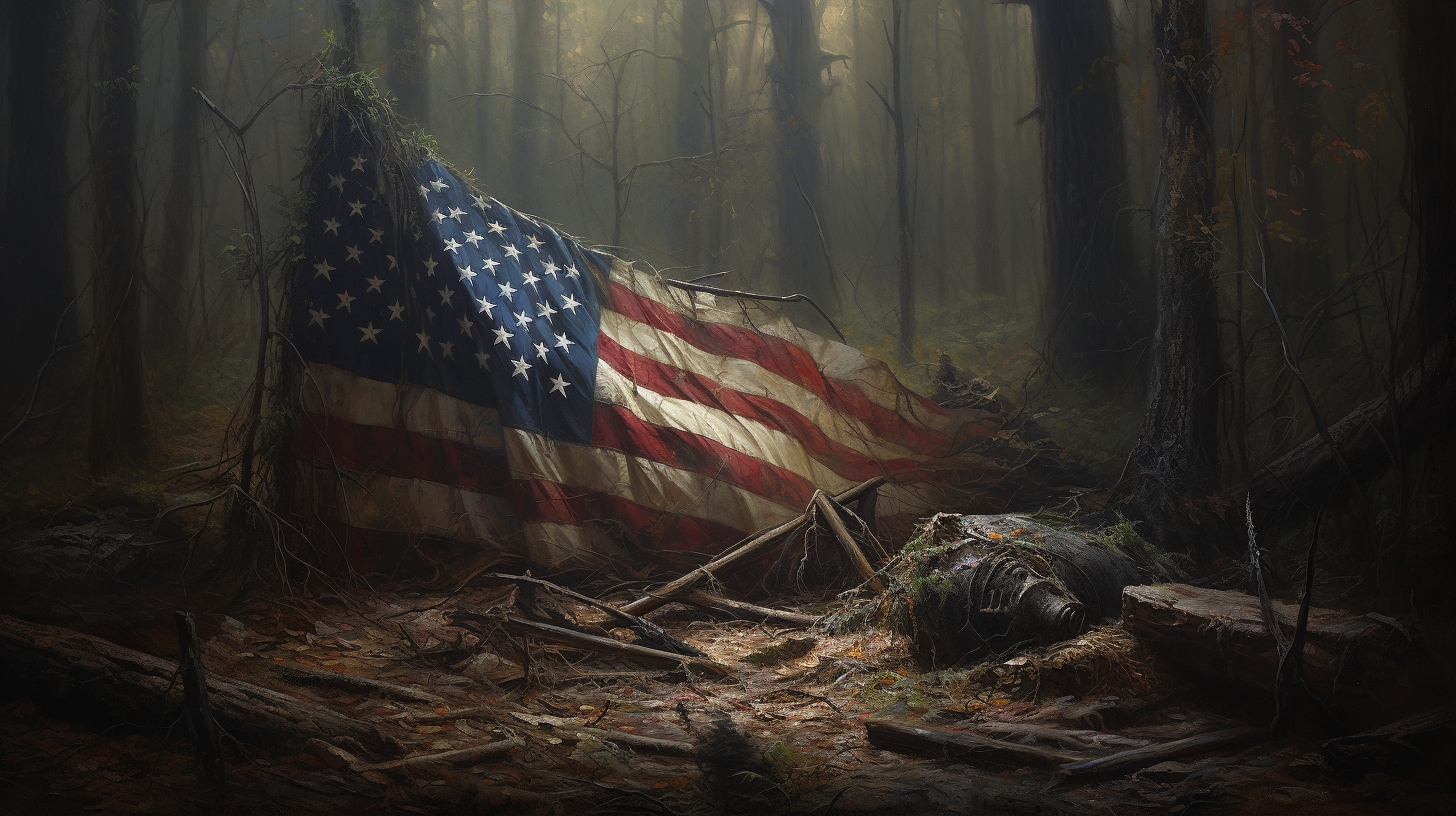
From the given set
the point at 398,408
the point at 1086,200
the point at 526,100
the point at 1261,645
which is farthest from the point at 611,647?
the point at 526,100

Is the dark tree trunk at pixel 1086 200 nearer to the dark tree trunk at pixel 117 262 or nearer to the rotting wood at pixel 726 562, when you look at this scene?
the rotting wood at pixel 726 562

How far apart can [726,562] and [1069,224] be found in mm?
3713

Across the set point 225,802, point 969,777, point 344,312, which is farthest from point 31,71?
point 969,777

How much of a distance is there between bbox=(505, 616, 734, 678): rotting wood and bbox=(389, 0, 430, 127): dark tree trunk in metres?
5.27

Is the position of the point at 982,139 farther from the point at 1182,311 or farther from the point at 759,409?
the point at 1182,311

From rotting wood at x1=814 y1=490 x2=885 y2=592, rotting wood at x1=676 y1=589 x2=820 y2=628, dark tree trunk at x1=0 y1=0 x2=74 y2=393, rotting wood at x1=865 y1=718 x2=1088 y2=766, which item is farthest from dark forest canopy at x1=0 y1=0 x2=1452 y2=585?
rotting wood at x1=676 y1=589 x2=820 y2=628

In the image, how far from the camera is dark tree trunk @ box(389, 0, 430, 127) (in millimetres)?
7344

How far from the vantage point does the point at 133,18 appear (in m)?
4.23

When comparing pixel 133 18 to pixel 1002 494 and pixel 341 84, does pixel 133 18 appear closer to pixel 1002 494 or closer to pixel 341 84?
pixel 341 84

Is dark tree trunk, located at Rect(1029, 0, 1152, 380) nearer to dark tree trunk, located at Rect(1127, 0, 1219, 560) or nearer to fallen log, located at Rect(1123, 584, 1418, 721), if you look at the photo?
dark tree trunk, located at Rect(1127, 0, 1219, 560)

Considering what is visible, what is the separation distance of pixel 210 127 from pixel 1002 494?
5811mm

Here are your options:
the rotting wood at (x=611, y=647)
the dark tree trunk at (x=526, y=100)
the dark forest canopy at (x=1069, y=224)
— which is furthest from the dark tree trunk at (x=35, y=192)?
the dark tree trunk at (x=526, y=100)

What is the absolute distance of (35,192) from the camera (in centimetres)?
349

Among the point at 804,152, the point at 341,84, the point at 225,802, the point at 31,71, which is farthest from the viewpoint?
the point at 804,152
